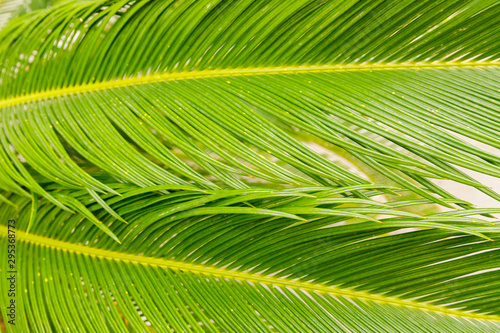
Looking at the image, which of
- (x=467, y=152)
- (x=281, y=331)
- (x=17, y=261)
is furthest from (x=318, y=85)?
(x=17, y=261)

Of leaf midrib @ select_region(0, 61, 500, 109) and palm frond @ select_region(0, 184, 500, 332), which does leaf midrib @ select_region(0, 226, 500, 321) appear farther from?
leaf midrib @ select_region(0, 61, 500, 109)

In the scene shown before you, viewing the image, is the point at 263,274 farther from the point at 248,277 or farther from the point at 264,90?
the point at 264,90

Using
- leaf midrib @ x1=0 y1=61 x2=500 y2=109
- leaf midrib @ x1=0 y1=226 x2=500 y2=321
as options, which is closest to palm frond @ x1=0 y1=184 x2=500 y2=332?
leaf midrib @ x1=0 y1=226 x2=500 y2=321

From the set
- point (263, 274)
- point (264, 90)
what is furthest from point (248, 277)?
point (264, 90)

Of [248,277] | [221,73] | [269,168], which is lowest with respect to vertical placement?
[248,277]

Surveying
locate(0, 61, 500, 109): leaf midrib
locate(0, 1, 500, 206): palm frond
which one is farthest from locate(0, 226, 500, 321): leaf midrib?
locate(0, 61, 500, 109): leaf midrib

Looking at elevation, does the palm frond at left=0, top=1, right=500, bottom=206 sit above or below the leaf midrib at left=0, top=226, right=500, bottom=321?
above
